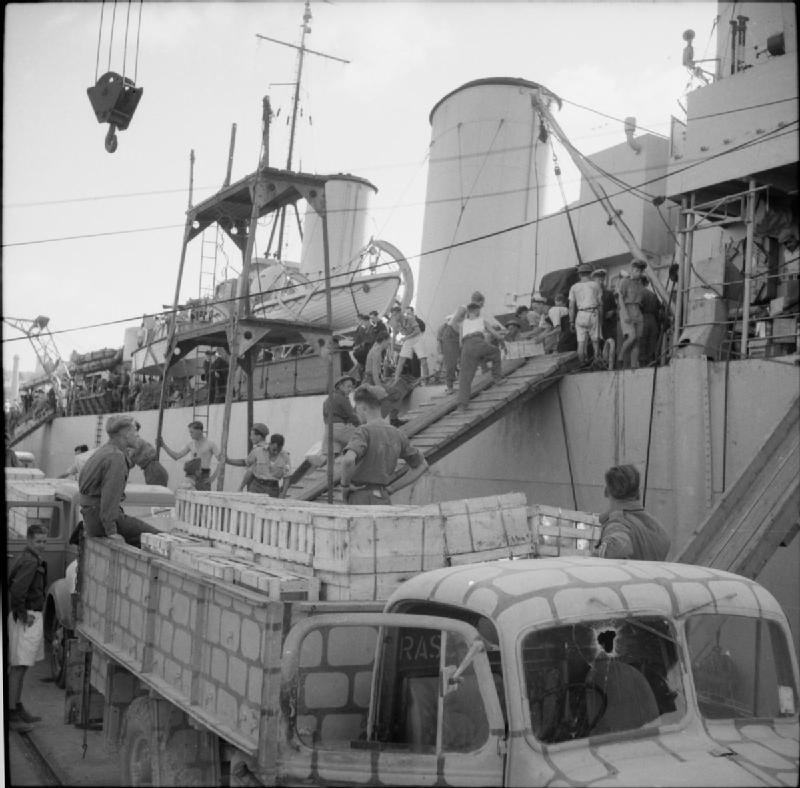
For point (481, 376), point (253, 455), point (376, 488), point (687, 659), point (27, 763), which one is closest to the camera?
point (687, 659)

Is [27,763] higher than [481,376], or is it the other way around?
[481,376]

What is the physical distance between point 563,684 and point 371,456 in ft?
12.0

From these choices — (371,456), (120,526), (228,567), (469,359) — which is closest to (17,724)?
(120,526)

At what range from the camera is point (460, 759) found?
9.75 ft

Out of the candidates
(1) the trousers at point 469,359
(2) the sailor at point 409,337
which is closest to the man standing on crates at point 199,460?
(1) the trousers at point 469,359

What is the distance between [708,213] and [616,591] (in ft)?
27.2

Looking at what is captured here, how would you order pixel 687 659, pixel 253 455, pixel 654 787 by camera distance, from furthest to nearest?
pixel 253 455 → pixel 687 659 → pixel 654 787

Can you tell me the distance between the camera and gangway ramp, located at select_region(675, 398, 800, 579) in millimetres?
6895

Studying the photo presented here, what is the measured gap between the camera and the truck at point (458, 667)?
3.00m

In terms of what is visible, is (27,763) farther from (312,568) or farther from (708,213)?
(708,213)

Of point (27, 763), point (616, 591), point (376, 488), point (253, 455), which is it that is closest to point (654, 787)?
point (616, 591)

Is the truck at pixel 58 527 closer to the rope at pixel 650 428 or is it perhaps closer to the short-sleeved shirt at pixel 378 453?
the short-sleeved shirt at pixel 378 453

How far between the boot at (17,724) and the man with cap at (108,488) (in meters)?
1.64

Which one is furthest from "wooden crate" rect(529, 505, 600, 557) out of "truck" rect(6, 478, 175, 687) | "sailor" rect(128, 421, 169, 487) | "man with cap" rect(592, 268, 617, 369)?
"man with cap" rect(592, 268, 617, 369)
